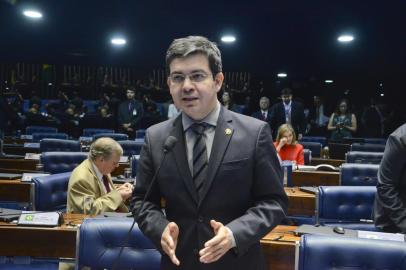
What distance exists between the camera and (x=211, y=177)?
4.64 feet

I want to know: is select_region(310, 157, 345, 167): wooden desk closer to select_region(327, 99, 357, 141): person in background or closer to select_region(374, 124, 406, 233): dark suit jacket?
select_region(327, 99, 357, 141): person in background

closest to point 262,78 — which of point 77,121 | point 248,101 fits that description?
point 248,101

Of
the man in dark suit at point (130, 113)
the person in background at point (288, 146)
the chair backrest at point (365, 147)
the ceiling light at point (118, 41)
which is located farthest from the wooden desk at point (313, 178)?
the ceiling light at point (118, 41)

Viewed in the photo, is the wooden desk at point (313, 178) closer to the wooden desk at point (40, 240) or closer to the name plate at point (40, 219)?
the wooden desk at point (40, 240)

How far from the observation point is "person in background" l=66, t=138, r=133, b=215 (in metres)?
3.27

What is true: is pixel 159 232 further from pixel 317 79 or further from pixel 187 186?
pixel 317 79

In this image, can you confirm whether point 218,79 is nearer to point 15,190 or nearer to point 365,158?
point 15,190

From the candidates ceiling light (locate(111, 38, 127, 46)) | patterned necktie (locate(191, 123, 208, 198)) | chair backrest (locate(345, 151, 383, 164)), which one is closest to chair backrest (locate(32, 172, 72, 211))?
patterned necktie (locate(191, 123, 208, 198))

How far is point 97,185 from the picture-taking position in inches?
134

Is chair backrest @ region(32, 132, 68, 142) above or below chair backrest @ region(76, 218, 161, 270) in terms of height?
above

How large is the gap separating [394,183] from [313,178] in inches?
101

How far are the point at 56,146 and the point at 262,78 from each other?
10.4 meters

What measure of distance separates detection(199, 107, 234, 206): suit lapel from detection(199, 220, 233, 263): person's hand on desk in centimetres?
14

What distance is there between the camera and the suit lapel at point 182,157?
143cm
